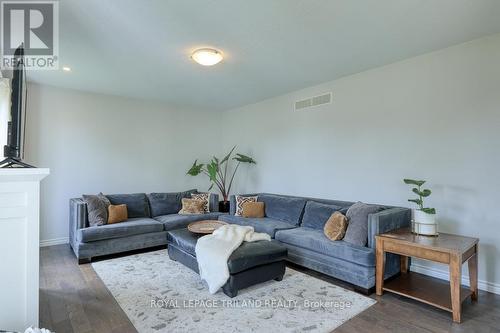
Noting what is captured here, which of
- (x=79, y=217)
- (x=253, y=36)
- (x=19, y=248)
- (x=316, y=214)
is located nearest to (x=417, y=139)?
(x=316, y=214)

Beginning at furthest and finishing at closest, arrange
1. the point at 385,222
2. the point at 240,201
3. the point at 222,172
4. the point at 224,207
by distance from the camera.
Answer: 1. the point at 222,172
2. the point at 224,207
3. the point at 240,201
4. the point at 385,222

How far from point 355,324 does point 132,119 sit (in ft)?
16.4

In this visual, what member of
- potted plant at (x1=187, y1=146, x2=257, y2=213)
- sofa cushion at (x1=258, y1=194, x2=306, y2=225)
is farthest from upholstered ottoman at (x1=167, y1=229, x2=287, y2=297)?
potted plant at (x1=187, y1=146, x2=257, y2=213)

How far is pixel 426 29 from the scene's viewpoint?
2.78 metres

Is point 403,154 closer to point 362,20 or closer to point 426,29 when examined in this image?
point 426,29

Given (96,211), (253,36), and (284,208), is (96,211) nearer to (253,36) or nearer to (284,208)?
(284,208)

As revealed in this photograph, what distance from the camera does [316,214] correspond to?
4.02 metres

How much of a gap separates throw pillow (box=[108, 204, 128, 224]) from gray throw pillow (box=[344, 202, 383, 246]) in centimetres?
333

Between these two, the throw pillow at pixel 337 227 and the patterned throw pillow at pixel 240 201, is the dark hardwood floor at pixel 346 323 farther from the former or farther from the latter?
the patterned throw pillow at pixel 240 201

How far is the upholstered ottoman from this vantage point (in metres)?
2.77

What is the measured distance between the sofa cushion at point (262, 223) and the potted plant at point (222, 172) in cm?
93

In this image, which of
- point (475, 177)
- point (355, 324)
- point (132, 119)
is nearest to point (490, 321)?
point (355, 324)

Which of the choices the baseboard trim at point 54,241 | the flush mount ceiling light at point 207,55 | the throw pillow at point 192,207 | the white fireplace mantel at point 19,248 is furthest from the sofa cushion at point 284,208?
the baseboard trim at point 54,241

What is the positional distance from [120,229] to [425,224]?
3896 mm
